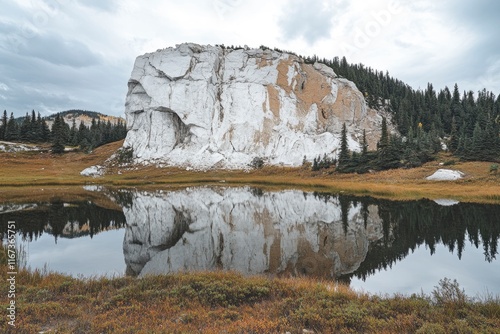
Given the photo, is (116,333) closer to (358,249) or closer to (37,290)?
(37,290)

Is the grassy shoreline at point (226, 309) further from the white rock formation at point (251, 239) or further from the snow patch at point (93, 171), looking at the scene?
the snow patch at point (93, 171)

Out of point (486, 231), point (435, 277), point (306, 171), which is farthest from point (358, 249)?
point (306, 171)

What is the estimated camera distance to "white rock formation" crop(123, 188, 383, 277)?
15.4 m

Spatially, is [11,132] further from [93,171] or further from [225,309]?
[225,309]

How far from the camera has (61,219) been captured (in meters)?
27.6

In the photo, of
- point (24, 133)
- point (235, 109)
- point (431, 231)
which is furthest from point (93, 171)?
point (431, 231)

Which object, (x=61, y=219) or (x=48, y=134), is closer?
(x=61, y=219)

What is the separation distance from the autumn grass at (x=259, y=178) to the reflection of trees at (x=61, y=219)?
16.0 m

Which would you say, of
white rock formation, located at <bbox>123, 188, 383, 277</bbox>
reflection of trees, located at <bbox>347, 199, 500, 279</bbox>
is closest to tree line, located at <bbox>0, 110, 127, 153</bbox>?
white rock formation, located at <bbox>123, 188, 383, 277</bbox>

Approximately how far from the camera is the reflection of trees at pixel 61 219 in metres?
23.4

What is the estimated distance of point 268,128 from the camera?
96125 mm

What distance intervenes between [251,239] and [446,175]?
42.6 metres

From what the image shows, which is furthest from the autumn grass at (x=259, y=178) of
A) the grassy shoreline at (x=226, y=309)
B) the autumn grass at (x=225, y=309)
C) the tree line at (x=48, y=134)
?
the autumn grass at (x=225, y=309)

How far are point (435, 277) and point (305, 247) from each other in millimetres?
6823
